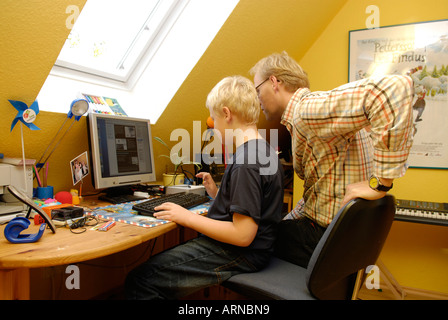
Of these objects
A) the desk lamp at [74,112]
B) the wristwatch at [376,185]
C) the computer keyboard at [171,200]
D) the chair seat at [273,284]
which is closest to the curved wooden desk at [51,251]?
the computer keyboard at [171,200]

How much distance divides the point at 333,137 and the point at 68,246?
1002 mm

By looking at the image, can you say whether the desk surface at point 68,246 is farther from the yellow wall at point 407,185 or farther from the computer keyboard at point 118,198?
the yellow wall at point 407,185

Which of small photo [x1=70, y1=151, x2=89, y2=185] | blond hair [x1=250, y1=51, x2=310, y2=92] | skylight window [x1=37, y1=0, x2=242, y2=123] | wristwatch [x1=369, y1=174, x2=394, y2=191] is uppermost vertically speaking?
skylight window [x1=37, y1=0, x2=242, y2=123]

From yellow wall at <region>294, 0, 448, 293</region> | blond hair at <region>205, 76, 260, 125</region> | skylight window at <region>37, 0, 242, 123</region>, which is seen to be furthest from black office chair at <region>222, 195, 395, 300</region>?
yellow wall at <region>294, 0, 448, 293</region>

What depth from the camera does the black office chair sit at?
958mm

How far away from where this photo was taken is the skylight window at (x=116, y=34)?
75.4 inches

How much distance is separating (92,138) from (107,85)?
65 centimetres

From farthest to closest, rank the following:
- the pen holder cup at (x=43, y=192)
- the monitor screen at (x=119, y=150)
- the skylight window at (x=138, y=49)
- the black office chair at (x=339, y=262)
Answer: the skylight window at (x=138, y=49) < the monitor screen at (x=119, y=150) < the pen holder cup at (x=43, y=192) < the black office chair at (x=339, y=262)

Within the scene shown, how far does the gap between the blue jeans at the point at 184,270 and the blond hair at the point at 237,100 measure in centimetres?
56

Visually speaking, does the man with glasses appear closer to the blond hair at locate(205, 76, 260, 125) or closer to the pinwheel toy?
the blond hair at locate(205, 76, 260, 125)

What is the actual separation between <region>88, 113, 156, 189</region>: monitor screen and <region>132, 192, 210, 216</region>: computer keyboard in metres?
0.33

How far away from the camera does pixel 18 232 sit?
996 millimetres

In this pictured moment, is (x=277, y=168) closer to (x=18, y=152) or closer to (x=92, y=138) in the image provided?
(x=92, y=138)
